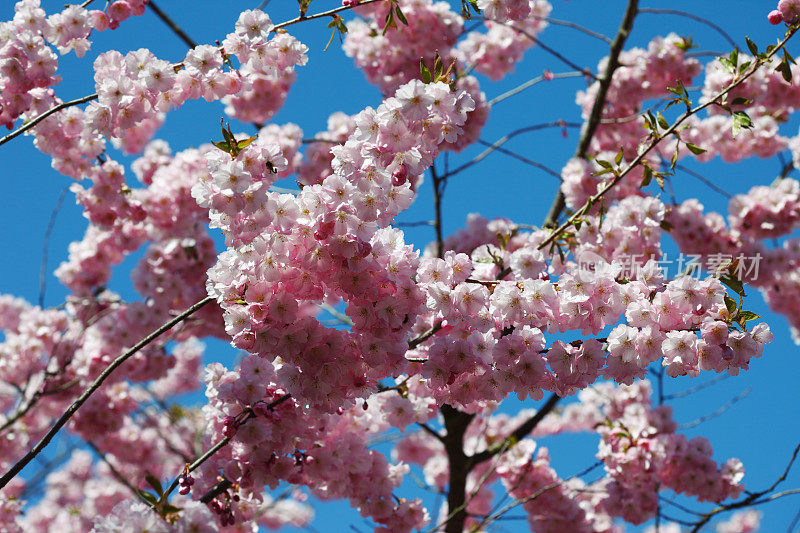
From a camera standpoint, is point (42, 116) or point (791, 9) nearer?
point (42, 116)

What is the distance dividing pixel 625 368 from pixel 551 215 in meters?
3.05

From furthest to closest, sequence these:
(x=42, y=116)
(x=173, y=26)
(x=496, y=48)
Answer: (x=496, y=48) < (x=173, y=26) < (x=42, y=116)

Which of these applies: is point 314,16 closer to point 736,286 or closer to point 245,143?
point 245,143

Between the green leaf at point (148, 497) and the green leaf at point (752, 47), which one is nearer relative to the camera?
the green leaf at point (148, 497)

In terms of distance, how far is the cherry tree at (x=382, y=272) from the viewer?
216 centimetres

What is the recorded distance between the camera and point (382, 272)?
2.16 meters

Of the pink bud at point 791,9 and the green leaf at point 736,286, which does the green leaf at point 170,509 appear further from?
the pink bud at point 791,9

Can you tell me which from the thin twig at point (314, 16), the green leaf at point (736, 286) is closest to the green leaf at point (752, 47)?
the green leaf at point (736, 286)

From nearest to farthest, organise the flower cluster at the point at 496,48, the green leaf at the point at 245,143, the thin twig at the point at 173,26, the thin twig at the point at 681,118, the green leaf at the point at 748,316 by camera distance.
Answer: the green leaf at the point at 245,143 < the green leaf at the point at 748,316 < the thin twig at the point at 681,118 < the thin twig at the point at 173,26 < the flower cluster at the point at 496,48

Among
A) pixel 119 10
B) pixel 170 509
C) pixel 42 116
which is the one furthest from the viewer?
pixel 119 10

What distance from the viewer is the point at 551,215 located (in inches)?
204

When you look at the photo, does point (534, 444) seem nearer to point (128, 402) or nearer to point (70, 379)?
point (128, 402)

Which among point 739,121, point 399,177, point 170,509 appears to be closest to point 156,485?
point 170,509

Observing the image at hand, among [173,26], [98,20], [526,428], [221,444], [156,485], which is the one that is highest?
[173,26]
